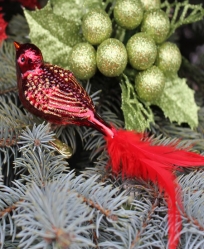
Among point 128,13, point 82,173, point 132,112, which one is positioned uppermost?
point 128,13

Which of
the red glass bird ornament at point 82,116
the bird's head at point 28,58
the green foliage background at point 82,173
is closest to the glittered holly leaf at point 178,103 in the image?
the green foliage background at point 82,173

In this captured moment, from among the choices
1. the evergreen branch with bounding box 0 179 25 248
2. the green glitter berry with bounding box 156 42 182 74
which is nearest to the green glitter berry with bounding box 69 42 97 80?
the green glitter berry with bounding box 156 42 182 74

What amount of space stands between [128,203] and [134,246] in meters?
0.07

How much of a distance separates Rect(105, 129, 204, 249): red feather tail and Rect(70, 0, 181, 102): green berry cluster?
0.10m

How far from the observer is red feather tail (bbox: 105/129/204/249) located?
51cm

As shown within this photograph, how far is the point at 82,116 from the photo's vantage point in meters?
0.56

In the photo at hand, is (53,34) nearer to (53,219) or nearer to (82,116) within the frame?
(82,116)

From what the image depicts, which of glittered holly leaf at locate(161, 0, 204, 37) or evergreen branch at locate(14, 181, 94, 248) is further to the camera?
glittered holly leaf at locate(161, 0, 204, 37)

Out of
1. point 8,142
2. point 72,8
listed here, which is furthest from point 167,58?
point 8,142

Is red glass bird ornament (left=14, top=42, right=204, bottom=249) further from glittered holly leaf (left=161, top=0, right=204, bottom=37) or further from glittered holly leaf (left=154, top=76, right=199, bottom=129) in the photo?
glittered holly leaf (left=161, top=0, right=204, bottom=37)

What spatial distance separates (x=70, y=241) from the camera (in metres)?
0.35

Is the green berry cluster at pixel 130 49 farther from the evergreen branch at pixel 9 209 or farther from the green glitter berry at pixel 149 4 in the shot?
the evergreen branch at pixel 9 209

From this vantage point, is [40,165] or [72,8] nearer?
[40,165]

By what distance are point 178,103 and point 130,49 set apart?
13 cm
